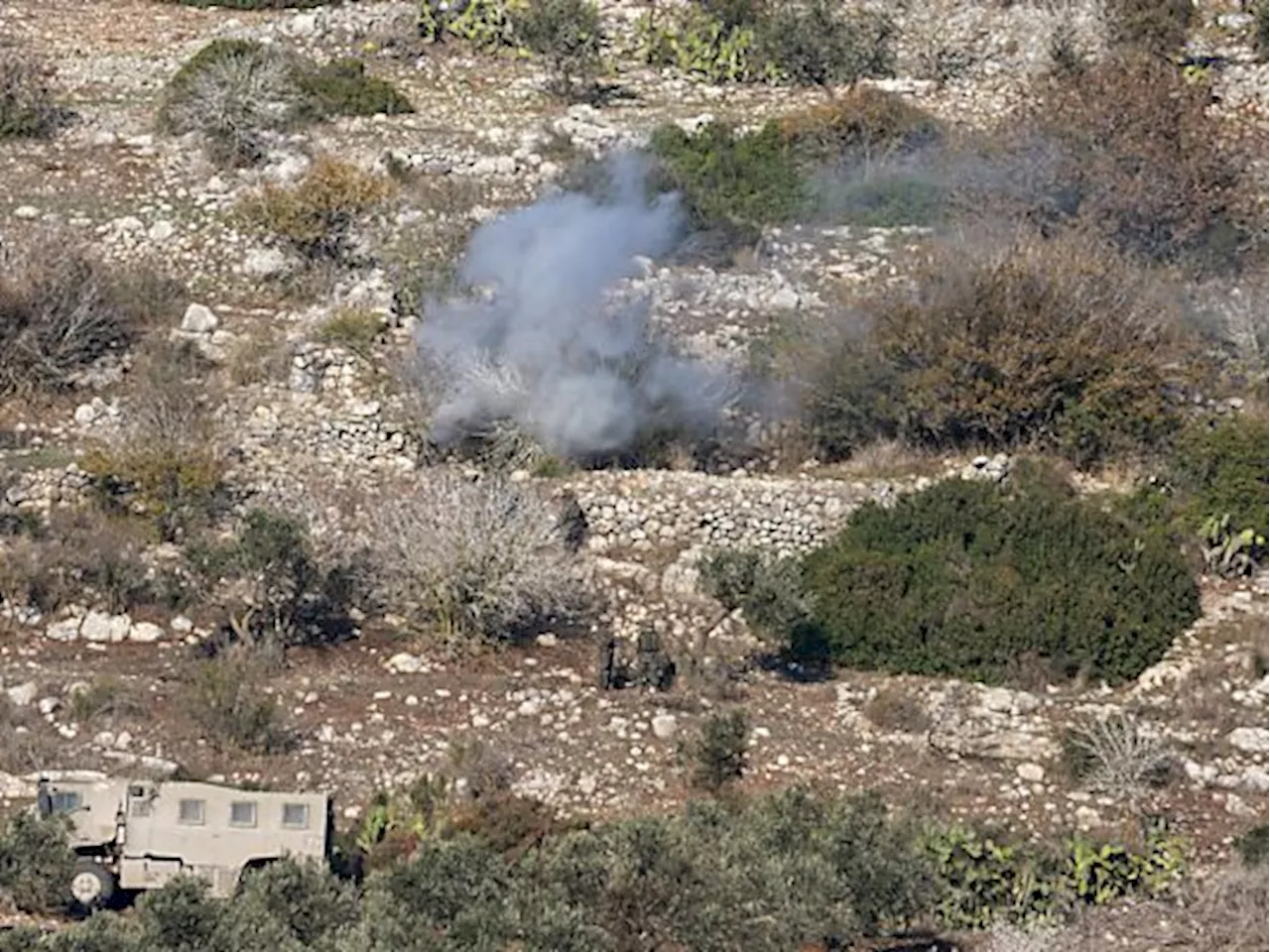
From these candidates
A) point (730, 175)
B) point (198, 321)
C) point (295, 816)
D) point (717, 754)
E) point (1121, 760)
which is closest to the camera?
point (295, 816)

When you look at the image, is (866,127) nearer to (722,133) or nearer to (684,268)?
(722,133)

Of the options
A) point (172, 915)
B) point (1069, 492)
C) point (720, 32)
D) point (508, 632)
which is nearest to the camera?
point (172, 915)

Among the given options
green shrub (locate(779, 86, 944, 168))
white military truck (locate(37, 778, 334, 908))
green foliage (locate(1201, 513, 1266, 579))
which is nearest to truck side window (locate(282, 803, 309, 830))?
white military truck (locate(37, 778, 334, 908))

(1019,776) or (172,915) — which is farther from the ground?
(172,915)

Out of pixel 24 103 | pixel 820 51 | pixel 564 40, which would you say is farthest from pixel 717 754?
pixel 820 51

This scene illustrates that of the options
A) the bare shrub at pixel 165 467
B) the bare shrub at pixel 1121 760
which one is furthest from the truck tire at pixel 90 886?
the bare shrub at pixel 1121 760

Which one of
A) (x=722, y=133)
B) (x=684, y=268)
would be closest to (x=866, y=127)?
(x=722, y=133)

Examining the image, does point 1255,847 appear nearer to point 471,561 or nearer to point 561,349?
point 471,561

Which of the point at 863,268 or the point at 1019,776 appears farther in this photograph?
the point at 863,268
